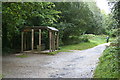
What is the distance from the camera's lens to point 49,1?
27.2 feet

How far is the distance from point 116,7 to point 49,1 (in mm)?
5094

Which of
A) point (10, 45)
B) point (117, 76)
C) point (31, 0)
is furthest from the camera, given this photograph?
point (10, 45)

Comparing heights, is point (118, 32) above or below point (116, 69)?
above

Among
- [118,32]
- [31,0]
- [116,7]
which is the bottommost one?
[118,32]

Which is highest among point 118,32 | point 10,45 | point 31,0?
point 31,0

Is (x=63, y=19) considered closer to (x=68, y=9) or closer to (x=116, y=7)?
(x=68, y=9)

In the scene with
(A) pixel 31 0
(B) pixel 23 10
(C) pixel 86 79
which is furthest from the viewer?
(B) pixel 23 10

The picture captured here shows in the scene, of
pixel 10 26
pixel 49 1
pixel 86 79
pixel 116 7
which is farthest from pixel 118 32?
pixel 10 26

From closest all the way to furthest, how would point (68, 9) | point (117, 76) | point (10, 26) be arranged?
point (117, 76) < point (10, 26) < point (68, 9)

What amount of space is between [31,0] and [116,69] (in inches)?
186

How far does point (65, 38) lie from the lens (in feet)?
65.6

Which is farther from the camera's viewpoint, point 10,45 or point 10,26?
point 10,45

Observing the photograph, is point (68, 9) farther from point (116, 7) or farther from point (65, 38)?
point (116, 7)

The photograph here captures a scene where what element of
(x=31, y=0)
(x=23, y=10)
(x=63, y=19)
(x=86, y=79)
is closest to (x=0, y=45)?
(x=23, y=10)
